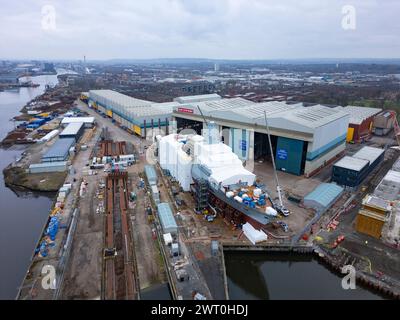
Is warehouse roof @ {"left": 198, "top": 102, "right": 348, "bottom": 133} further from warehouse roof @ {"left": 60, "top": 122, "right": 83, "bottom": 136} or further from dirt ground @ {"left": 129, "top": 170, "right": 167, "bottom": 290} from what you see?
warehouse roof @ {"left": 60, "top": 122, "right": 83, "bottom": 136}

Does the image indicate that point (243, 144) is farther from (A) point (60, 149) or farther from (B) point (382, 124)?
(B) point (382, 124)

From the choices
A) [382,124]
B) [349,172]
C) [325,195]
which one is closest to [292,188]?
[325,195]

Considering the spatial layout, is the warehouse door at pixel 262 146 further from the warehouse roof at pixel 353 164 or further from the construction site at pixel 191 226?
the warehouse roof at pixel 353 164

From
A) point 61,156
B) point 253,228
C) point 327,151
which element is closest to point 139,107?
point 61,156

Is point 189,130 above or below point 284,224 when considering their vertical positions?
above

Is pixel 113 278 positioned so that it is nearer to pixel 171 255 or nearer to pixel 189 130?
pixel 171 255
